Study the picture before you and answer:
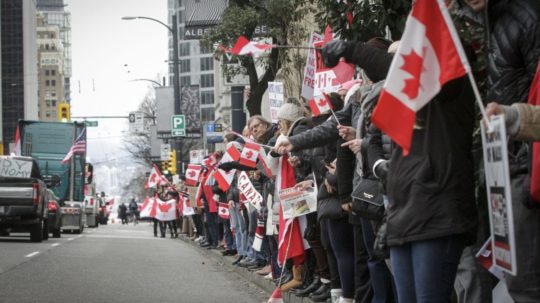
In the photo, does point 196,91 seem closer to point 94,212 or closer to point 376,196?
point 94,212

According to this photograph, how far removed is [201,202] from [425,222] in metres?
19.1

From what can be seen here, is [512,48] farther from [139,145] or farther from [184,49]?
[184,49]

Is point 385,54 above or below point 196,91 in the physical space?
below

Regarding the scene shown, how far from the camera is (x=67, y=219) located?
131 feet

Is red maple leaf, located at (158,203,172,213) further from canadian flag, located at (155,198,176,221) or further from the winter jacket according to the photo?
the winter jacket

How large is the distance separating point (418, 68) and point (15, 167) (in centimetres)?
2398

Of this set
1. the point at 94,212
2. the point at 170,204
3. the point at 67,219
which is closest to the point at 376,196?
the point at 170,204

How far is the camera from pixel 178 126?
45938 mm

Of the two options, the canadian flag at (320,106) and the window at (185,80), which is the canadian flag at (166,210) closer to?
the canadian flag at (320,106)

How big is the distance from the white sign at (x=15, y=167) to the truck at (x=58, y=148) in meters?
9.99

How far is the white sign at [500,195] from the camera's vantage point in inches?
162

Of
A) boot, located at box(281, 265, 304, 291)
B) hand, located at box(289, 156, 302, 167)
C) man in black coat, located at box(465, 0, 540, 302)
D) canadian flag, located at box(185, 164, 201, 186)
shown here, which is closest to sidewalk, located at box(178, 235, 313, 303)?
boot, located at box(281, 265, 304, 291)

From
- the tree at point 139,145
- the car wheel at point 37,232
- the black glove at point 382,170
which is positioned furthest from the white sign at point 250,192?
the tree at point 139,145

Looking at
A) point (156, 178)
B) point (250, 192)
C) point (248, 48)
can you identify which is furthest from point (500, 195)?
point (156, 178)
